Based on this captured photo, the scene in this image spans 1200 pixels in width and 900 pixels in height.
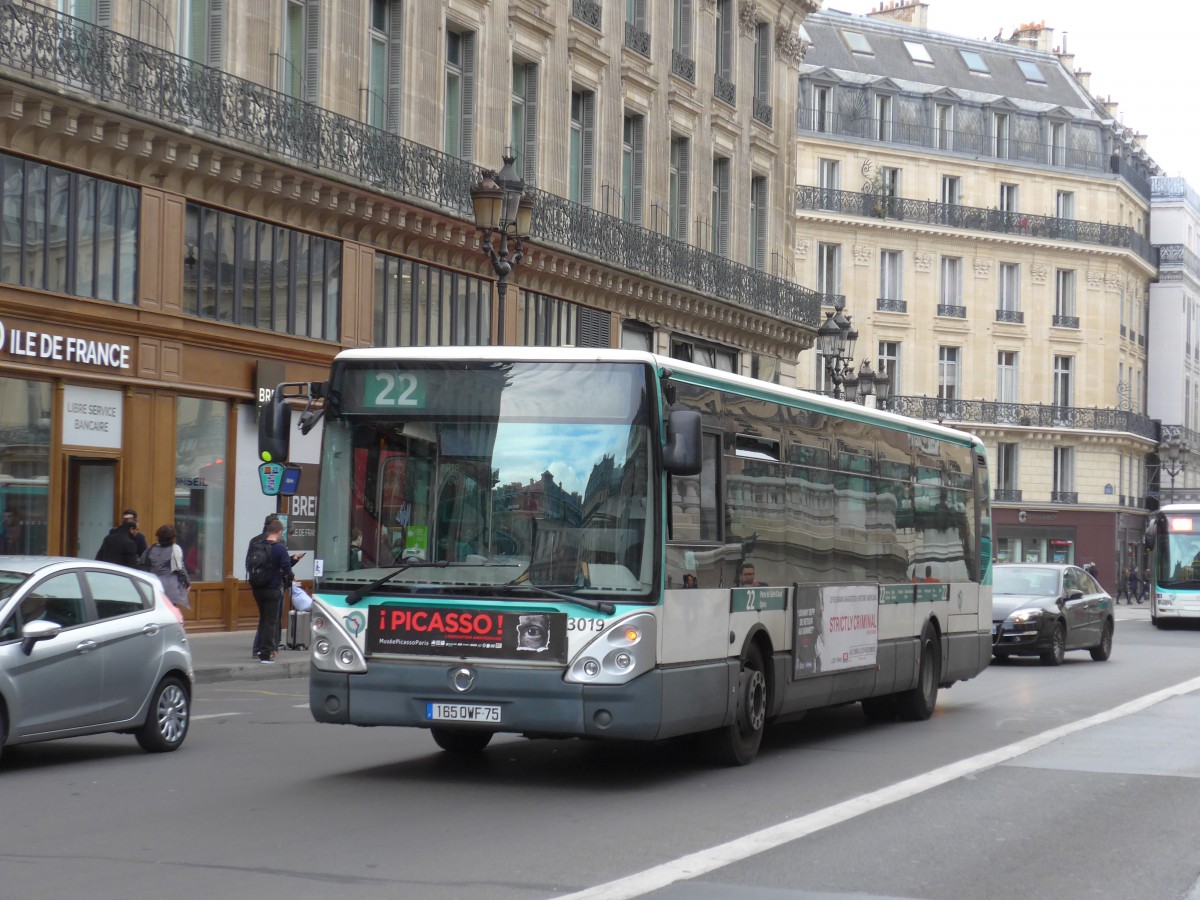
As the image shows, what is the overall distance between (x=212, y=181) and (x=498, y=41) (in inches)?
349

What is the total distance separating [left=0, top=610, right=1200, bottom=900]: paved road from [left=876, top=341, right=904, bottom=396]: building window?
52930 mm

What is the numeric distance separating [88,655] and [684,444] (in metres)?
4.34

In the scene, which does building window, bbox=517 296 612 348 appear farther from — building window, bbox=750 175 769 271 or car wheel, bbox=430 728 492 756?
car wheel, bbox=430 728 492 756

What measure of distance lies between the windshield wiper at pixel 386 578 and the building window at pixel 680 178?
2956 cm

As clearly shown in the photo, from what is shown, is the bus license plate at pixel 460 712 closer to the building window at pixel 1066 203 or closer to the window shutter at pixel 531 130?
the window shutter at pixel 531 130

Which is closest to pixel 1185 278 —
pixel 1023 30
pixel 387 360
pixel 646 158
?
pixel 1023 30

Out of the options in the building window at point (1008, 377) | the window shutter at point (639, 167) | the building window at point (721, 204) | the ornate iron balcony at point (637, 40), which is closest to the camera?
the ornate iron balcony at point (637, 40)

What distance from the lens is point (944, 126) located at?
71312mm

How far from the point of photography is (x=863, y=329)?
6794 centimetres

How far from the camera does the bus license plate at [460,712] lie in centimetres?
1112

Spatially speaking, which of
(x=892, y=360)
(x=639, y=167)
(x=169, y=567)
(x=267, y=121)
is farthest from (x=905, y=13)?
(x=169, y=567)

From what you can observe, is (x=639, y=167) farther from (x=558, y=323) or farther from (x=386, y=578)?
(x=386, y=578)

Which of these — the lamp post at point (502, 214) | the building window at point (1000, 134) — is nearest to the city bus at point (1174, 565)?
the lamp post at point (502, 214)

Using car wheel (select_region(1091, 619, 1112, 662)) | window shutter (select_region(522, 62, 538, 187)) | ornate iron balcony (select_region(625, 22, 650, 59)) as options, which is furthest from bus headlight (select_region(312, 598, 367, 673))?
ornate iron balcony (select_region(625, 22, 650, 59))
